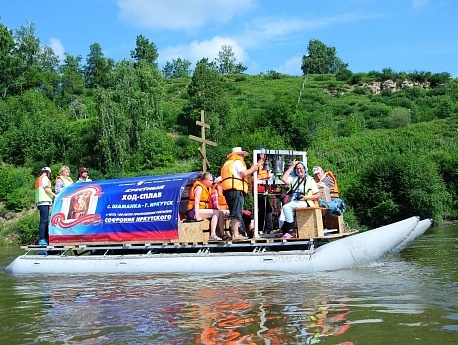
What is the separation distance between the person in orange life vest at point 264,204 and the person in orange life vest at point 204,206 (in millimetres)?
975

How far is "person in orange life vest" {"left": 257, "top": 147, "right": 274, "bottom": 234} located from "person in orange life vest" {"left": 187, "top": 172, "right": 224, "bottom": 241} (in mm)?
975

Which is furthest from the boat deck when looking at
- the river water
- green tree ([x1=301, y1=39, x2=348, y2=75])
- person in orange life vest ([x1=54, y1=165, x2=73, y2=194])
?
green tree ([x1=301, y1=39, x2=348, y2=75])

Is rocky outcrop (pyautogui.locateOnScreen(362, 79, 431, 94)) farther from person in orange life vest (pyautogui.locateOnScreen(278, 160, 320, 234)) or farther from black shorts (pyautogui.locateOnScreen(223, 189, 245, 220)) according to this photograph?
black shorts (pyautogui.locateOnScreen(223, 189, 245, 220))

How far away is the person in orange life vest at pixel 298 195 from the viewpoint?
12852mm

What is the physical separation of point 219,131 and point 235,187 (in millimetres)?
39781

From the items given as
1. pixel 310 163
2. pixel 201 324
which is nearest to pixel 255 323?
pixel 201 324

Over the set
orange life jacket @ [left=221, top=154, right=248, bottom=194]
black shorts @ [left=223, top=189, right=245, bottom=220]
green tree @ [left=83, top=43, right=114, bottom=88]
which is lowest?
black shorts @ [left=223, top=189, right=245, bottom=220]

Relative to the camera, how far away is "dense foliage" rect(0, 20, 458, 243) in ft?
118

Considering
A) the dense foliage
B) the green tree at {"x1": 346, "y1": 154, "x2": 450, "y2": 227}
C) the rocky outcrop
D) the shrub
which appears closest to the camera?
the green tree at {"x1": 346, "y1": 154, "x2": 450, "y2": 227}

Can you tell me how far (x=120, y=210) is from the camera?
14578 millimetres

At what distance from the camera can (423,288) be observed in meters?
9.98

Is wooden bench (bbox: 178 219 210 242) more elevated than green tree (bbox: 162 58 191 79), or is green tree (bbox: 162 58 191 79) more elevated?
green tree (bbox: 162 58 191 79)

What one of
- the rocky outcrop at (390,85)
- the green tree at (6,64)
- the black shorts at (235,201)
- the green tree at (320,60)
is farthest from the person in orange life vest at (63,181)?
the green tree at (320,60)

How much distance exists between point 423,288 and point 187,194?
21.0 ft
